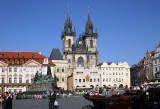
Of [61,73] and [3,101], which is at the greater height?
[61,73]

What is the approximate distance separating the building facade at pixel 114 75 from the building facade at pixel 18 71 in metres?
25.7

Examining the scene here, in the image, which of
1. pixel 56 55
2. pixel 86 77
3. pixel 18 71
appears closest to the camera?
pixel 18 71

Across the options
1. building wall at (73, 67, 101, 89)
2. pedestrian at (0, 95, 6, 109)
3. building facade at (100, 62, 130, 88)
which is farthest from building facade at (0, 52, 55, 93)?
pedestrian at (0, 95, 6, 109)

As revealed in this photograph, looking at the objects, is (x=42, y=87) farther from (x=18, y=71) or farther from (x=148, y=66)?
(x=148, y=66)

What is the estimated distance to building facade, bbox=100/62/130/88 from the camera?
292ft

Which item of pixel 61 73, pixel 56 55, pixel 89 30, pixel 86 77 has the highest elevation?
pixel 89 30

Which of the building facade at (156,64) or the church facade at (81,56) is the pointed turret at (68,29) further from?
the building facade at (156,64)

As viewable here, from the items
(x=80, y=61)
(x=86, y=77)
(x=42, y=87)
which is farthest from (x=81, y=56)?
(x=42, y=87)

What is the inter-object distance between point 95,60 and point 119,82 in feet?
33.5

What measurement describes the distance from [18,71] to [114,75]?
33.0 m

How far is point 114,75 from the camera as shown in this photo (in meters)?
89.4

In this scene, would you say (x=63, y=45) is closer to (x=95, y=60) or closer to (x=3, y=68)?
(x=95, y=60)

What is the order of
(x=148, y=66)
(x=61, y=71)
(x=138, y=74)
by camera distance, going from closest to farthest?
1. (x=148, y=66)
2. (x=61, y=71)
3. (x=138, y=74)

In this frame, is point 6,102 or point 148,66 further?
point 148,66
